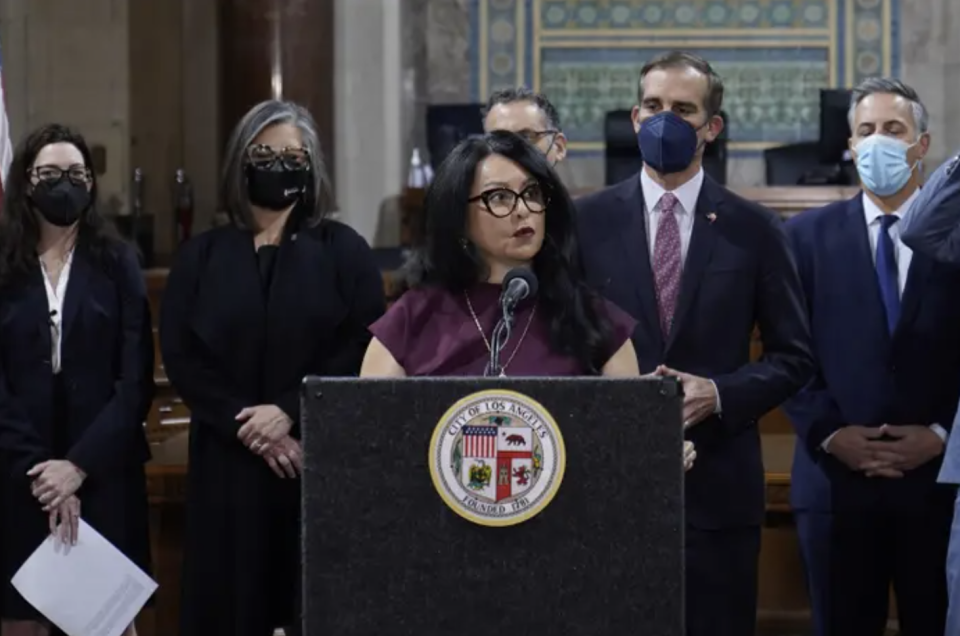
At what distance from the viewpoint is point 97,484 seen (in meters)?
3.98

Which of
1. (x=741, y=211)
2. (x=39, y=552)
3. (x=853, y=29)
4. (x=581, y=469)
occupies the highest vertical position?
(x=853, y=29)

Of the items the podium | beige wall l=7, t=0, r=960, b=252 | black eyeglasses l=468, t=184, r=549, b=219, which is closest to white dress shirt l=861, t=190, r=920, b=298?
black eyeglasses l=468, t=184, r=549, b=219

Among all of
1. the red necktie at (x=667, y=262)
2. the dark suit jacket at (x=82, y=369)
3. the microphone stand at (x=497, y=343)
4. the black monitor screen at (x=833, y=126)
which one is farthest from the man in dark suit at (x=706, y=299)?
the black monitor screen at (x=833, y=126)

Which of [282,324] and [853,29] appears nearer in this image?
[282,324]

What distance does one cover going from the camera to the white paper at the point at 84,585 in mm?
3914

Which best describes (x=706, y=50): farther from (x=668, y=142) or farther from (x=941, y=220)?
(x=668, y=142)

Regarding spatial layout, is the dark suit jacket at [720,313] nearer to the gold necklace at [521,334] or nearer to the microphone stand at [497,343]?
the gold necklace at [521,334]

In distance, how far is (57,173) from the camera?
13.3ft

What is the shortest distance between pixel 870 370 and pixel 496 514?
1622mm

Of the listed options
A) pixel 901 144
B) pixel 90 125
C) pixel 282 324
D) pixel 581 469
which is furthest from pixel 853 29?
pixel 581 469

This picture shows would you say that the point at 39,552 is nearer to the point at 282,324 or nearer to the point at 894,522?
the point at 282,324

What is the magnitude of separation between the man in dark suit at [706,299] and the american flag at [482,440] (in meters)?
0.96

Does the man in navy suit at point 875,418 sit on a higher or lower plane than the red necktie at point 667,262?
lower

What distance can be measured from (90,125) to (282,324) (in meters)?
5.01
